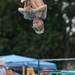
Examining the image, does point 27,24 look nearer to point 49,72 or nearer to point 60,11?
point 60,11

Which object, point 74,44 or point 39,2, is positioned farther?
point 74,44

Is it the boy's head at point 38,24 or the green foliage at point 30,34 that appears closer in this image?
the boy's head at point 38,24

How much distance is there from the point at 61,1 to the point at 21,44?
3333 millimetres

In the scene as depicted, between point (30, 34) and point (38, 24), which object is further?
point (30, 34)

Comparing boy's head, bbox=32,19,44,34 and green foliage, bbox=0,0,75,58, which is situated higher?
boy's head, bbox=32,19,44,34

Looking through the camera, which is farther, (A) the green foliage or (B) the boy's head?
(A) the green foliage

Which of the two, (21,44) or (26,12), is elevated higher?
(26,12)

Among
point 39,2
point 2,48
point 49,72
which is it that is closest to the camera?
point 39,2

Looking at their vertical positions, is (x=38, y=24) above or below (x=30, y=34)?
above

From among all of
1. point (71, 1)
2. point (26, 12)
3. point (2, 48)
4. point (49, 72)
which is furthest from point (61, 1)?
point (26, 12)

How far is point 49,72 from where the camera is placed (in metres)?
9.26

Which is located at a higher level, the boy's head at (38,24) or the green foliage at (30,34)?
the boy's head at (38,24)

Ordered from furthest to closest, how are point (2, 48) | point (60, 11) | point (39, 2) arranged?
point (60, 11)
point (2, 48)
point (39, 2)

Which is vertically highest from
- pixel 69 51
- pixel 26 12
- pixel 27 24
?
pixel 26 12
